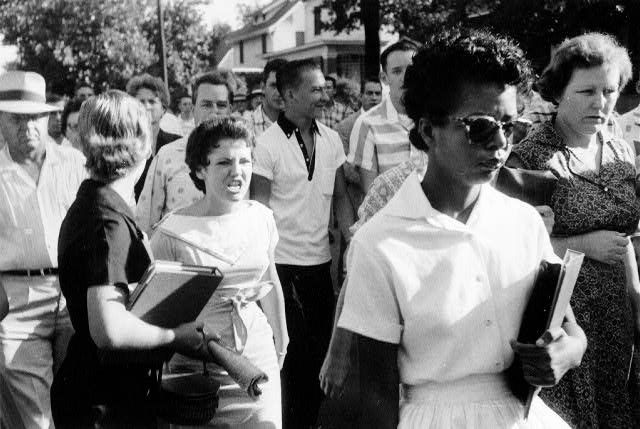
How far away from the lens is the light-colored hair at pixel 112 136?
10.5 feet

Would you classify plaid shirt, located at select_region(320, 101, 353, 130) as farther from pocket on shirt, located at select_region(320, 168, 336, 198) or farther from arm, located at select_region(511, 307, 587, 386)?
arm, located at select_region(511, 307, 587, 386)

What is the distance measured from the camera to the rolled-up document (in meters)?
3.52

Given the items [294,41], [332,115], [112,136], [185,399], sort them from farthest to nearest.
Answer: [294,41] → [332,115] → [185,399] → [112,136]

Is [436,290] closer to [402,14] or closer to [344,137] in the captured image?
[344,137]

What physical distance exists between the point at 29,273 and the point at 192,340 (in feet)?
5.52

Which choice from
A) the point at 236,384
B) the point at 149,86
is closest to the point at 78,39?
the point at 149,86

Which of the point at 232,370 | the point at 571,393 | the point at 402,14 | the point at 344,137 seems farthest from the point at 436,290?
the point at 402,14

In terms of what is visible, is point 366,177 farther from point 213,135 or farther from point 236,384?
point 236,384

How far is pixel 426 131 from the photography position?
2469mm

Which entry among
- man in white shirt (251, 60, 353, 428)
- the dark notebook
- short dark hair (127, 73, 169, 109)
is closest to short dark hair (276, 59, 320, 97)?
man in white shirt (251, 60, 353, 428)

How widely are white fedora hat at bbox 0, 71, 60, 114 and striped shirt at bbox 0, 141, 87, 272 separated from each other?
232mm

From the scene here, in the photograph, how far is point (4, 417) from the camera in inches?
186

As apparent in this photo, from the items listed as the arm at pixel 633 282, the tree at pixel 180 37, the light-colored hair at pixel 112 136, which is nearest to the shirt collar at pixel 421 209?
the light-colored hair at pixel 112 136

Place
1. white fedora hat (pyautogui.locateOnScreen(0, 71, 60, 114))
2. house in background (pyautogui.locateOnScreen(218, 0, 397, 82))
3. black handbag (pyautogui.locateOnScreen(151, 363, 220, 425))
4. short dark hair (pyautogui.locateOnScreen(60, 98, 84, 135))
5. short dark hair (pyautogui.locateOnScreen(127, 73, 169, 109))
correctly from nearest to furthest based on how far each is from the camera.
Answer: black handbag (pyautogui.locateOnScreen(151, 363, 220, 425)) < white fedora hat (pyautogui.locateOnScreen(0, 71, 60, 114)) < short dark hair (pyautogui.locateOnScreen(127, 73, 169, 109)) < short dark hair (pyautogui.locateOnScreen(60, 98, 84, 135)) < house in background (pyautogui.locateOnScreen(218, 0, 397, 82))
